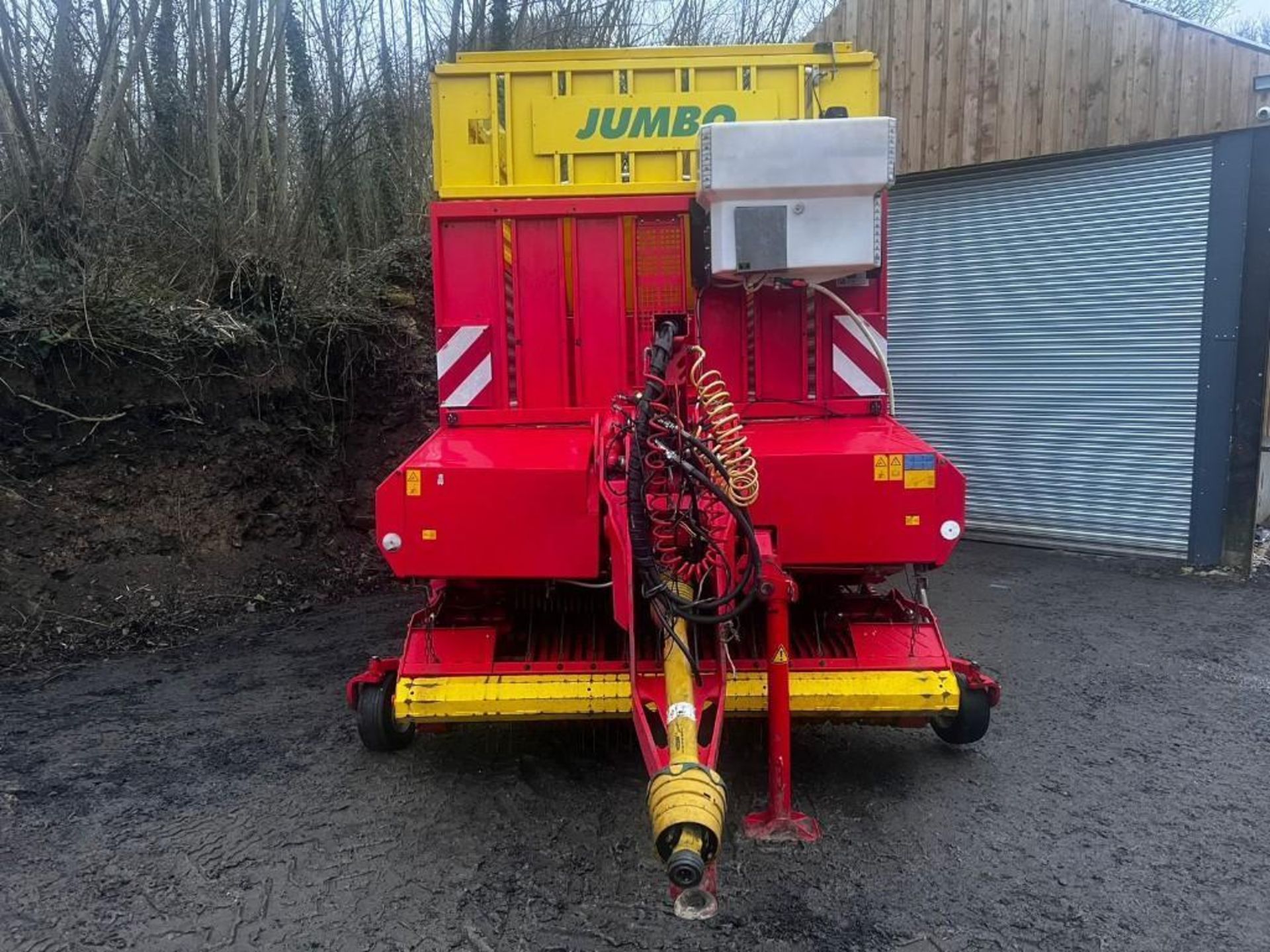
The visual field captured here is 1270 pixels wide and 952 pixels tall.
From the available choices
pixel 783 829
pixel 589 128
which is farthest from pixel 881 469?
pixel 589 128

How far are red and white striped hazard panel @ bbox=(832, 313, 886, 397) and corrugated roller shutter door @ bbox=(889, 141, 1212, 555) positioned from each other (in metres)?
4.12

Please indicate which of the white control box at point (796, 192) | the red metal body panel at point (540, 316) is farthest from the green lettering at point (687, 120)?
the white control box at point (796, 192)

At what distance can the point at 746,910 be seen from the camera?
280 centimetres

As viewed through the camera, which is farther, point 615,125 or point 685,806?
point 615,125

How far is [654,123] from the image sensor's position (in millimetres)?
4367

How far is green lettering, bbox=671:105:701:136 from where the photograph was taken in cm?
437

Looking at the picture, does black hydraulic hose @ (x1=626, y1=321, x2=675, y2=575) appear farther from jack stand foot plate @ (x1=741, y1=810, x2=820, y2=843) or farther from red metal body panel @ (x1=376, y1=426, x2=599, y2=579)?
jack stand foot plate @ (x1=741, y1=810, x2=820, y2=843)

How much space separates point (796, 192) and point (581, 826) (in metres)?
2.40

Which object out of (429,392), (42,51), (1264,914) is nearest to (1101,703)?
(1264,914)

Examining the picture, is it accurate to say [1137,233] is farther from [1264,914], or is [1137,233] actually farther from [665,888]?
[665,888]

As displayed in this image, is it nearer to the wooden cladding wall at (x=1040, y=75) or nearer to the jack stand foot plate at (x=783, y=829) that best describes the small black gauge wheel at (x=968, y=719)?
the jack stand foot plate at (x=783, y=829)

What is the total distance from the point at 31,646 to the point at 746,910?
4.48 metres

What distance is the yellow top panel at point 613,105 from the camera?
4.36 metres

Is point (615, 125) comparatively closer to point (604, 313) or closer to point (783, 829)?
point (604, 313)
